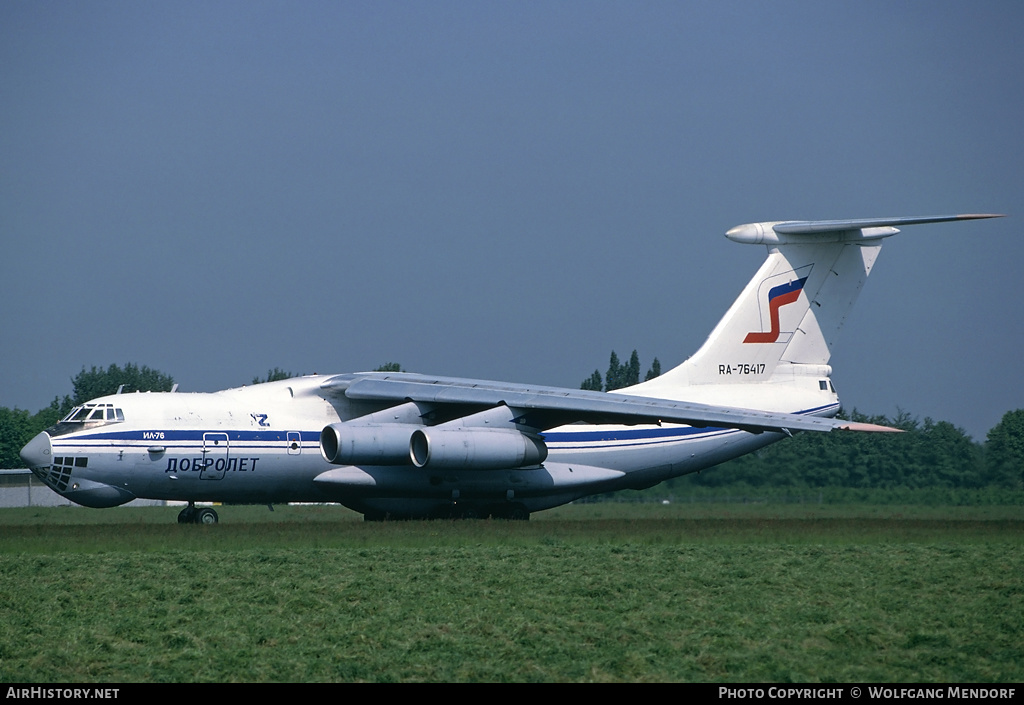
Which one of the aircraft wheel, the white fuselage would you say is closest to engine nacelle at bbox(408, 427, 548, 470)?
the white fuselage

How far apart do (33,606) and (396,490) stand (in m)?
7.29

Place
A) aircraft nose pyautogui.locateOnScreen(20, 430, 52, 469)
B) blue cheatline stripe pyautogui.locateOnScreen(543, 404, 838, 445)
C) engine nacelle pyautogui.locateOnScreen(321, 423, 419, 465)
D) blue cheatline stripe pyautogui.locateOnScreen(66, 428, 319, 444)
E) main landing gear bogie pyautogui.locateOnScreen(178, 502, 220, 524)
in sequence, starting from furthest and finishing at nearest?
blue cheatline stripe pyautogui.locateOnScreen(543, 404, 838, 445)
main landing gear bogie pyautogui.locateOnScreen(178, 502, 220, 524)
engine nacelle pyautogui.locateOnScreen(321, 423, 419, 465)
blue cheatline stripe pyautogui.locateOnScreen(66, 428, 319, 444)
aircraft nose pyautogui.locateOnScreen(20, 430, 52, 469)

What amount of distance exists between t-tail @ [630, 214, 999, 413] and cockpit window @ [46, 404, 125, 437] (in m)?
6.88

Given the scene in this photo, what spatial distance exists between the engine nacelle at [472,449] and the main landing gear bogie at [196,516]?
8.85 ft

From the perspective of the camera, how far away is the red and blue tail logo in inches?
722

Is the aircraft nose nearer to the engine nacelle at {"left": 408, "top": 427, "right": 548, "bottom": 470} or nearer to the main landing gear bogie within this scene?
the main landing gear bogie

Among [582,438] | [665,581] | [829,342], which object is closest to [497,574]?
[665,581]

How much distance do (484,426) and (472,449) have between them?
0.61 m

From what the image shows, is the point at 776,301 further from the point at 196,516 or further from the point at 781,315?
the point at 196,516

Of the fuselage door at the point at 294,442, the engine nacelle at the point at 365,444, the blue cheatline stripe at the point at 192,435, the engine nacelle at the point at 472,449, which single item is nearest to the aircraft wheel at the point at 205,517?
the blue cheatline stripe at the point at 192,435

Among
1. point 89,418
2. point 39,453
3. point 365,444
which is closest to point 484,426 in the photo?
point 365,444

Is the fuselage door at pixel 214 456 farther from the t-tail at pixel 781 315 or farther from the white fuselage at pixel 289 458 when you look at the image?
the t-tail at pixel 781 315

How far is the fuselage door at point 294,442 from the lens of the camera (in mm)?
16125

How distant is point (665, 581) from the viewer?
33.8 feet
